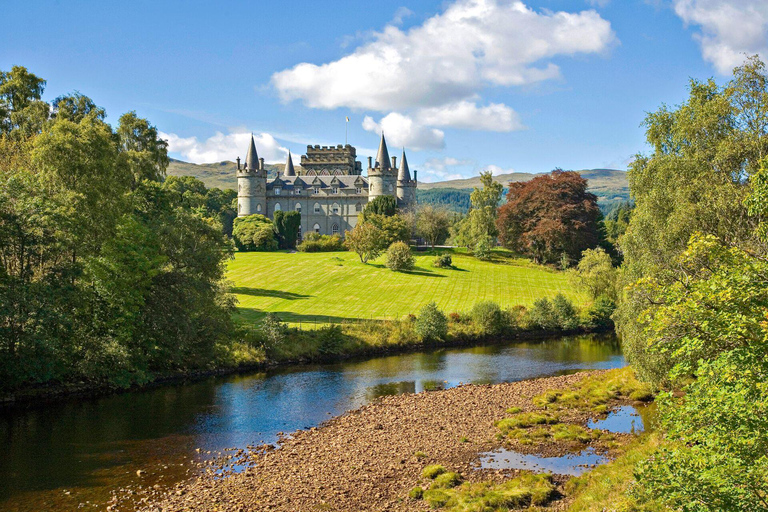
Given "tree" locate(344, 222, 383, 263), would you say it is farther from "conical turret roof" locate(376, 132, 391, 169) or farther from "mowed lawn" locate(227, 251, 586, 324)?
"conical turret roof" locate(376, 132, 391, 169)

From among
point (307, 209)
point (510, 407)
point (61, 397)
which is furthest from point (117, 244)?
point (307, 209)

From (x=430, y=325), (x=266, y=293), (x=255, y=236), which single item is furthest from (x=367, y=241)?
(x=430, y=325)

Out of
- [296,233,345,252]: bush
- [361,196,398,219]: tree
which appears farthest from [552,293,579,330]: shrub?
[296,233,345,252]: bush

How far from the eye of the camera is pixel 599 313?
1886 inches

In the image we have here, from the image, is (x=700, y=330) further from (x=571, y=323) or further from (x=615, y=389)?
(x=571, y=323)

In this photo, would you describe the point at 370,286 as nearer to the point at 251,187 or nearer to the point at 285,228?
the point at 285,228

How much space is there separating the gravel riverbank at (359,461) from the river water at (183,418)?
4.31ft

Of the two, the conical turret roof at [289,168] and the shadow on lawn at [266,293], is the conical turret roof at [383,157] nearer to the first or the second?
the conical turret roof at [289,168]

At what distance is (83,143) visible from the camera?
26547 millimetres

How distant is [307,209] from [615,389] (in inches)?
2860

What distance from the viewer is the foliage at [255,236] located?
261 ft

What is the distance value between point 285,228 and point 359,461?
69.8 m

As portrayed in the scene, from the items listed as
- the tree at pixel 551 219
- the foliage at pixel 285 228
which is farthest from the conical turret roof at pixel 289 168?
the tree at pixel 551 219

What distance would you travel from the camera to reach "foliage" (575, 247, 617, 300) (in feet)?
158
